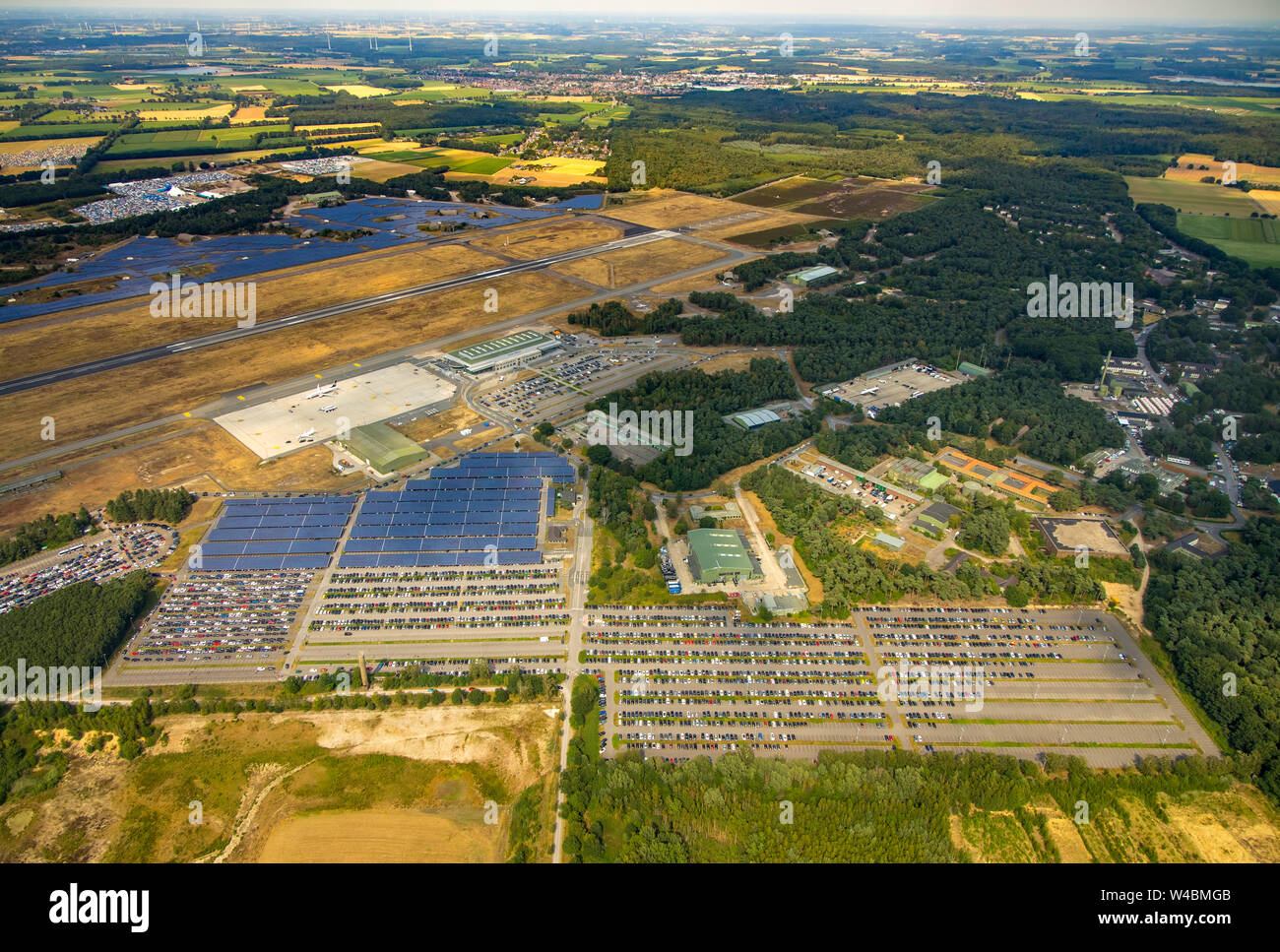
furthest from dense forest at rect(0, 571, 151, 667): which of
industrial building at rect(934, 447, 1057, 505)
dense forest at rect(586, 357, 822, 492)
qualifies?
industrial building at rect(934, 447, 1057, 505)

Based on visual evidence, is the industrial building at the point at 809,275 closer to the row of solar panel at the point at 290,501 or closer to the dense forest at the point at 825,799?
the row of solar panel at the point at 290,501

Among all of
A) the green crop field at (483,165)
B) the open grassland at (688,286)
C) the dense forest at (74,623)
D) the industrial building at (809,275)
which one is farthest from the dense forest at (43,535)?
the green crop field at (483,165)

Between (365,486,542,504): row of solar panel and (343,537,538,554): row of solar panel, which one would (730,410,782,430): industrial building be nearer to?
(365,486,542,504): row of solar panel

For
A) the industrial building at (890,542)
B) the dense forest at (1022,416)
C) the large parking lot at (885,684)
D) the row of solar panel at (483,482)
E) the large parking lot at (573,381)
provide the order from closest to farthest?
the large parking lot at (885,684) → the industrial building at (890,542) → the row of solar panel at (483,482) → the dense forest at (1022,416) → the large parking lot at (573,381)

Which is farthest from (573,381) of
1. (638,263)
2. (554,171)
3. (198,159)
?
(198,159)

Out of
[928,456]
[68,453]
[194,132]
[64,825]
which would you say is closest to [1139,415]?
[928,456]

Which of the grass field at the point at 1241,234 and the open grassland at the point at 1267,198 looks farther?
the open grassland at the point at 1267,198
